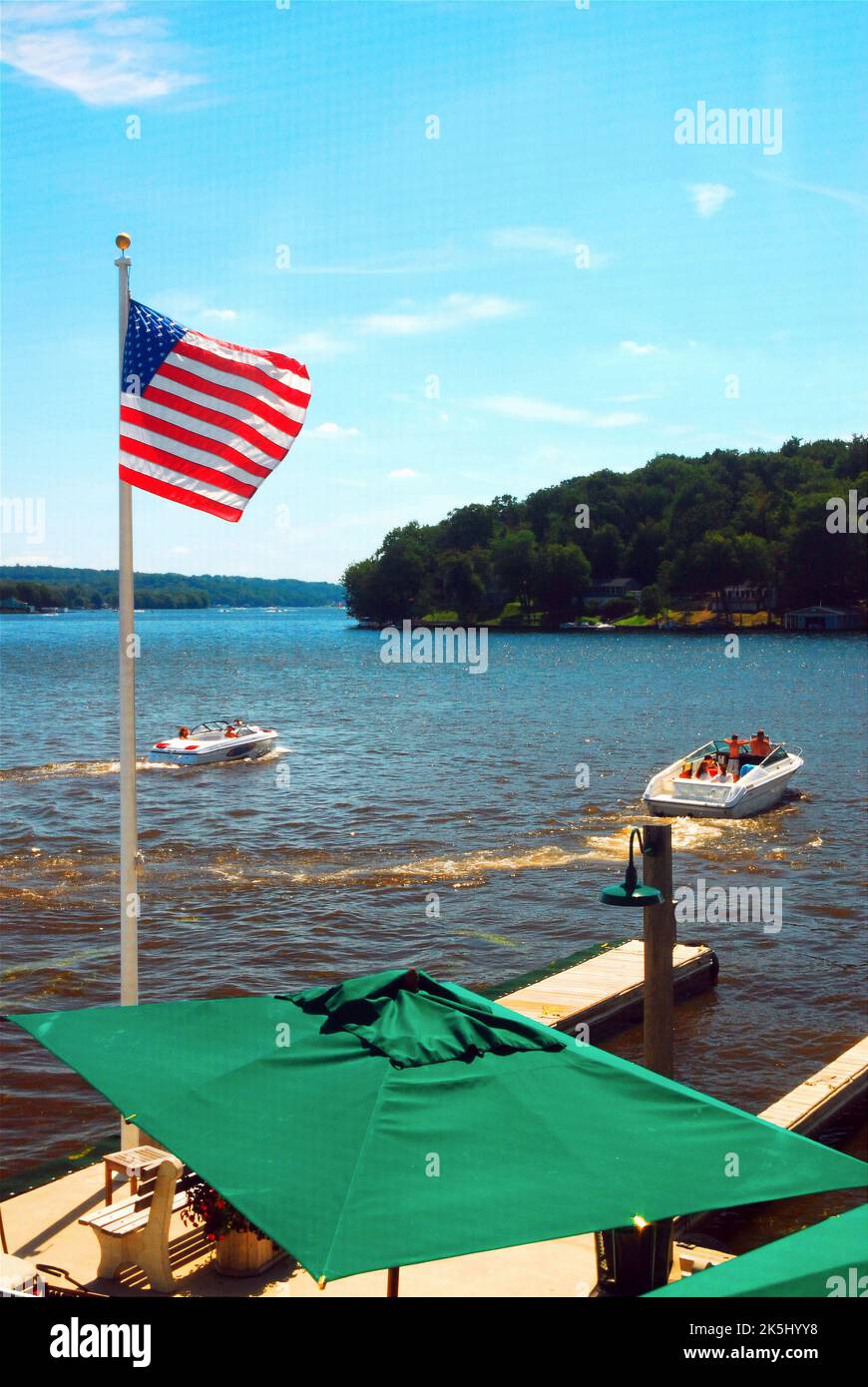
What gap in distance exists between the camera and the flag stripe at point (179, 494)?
8992 mm

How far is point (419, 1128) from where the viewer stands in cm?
575

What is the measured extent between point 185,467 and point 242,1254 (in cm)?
543

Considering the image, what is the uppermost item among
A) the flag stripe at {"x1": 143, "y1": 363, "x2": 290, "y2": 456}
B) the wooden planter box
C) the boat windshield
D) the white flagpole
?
the flag stripe at {"x1": 143, "y1": 363, "x2": 290, "y2": 456}

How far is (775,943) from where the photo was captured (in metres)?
21.0

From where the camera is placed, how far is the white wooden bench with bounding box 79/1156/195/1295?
7.73 meters

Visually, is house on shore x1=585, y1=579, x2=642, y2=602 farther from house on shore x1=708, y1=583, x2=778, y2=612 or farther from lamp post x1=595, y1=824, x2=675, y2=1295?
lamp post x1=595, y1=824, x2=675, y2=1295

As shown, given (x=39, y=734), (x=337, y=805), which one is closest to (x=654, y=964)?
(x=337, y=805)

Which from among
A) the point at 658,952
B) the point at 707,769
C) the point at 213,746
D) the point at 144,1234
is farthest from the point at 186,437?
the point at 213,746

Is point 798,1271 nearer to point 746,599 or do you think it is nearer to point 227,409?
point 227,409

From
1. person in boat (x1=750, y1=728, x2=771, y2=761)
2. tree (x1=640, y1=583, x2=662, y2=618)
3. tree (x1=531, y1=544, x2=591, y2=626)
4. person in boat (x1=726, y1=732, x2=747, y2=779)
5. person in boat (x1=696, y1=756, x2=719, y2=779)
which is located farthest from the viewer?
tree (x1=531, y1=544, x2=591, y2=626)

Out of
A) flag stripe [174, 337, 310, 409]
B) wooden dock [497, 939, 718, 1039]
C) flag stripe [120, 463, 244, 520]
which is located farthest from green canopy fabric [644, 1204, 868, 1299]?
wooden dock [497, 939, 718, 1039]

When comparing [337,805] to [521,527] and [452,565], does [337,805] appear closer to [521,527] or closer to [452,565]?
[452,565]

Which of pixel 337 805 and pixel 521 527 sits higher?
pixel 521 527
